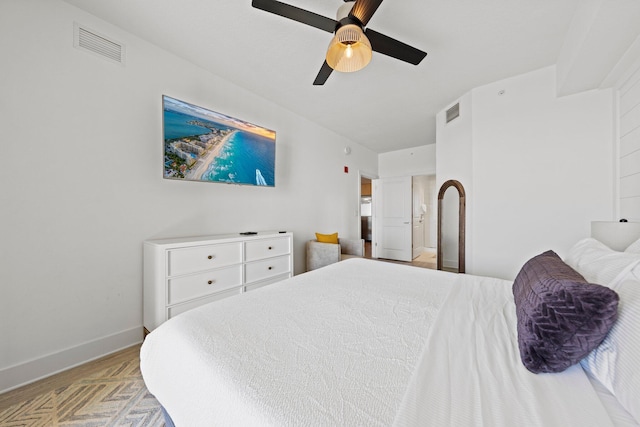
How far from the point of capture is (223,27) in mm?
1956

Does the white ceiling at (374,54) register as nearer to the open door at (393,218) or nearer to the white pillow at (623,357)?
the white pillow at (623,357)

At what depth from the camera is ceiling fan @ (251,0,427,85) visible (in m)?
1.43

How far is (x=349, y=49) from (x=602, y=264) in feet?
5.56

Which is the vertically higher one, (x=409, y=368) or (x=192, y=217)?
(x=192, y=217)

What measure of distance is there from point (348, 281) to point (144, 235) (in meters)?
1.86

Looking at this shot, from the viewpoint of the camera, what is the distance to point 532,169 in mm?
2631

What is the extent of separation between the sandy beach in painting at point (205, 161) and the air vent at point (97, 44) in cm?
95

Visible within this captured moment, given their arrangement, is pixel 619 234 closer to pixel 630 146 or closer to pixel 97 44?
pixel 630 146

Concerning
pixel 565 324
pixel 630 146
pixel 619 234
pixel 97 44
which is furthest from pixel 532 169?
pixel 97 44

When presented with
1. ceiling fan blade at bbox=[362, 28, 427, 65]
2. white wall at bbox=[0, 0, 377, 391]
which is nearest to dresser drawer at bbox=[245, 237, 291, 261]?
white wall at bbox=[0, 0, 377, 391]

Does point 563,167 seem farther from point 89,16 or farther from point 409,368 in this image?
point 89,16

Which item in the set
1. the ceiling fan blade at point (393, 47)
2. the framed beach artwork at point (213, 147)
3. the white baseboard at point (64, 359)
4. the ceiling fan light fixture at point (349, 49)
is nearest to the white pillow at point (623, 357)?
the ceiling fan light fixture at point (349, 49)

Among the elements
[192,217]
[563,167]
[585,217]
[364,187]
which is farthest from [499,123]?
[364,187]

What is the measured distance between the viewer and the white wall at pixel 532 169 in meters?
2.37
